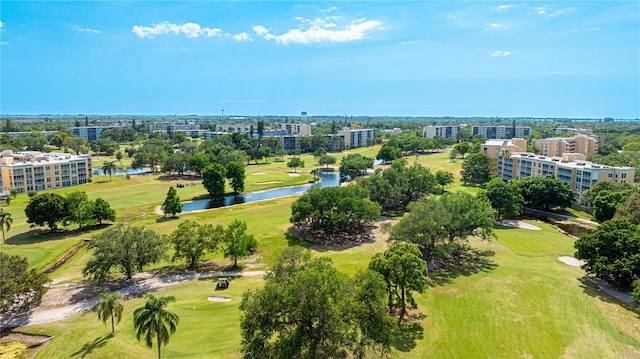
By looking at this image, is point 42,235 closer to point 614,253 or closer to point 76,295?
point 76,295

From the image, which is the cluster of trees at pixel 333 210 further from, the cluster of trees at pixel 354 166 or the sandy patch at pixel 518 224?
the cluster of trees at pixel 354 166

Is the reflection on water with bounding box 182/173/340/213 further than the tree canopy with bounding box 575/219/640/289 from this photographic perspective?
Yes

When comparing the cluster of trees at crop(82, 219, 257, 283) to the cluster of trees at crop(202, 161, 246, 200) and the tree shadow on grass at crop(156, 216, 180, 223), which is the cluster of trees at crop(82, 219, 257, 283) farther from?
the cluster of trees at crop(202, 161, 246, 200)

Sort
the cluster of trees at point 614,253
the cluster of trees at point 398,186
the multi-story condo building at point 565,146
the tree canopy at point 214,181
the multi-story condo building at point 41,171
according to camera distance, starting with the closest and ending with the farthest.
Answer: the cluster of trees at point 614,253
the cluster of trees at point 398,186
the tree canopy at point 214,181
the multi-story condo building at point 41,171
the multi-story condo building at point 565,146

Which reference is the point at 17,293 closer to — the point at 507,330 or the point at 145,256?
the point at 145,256

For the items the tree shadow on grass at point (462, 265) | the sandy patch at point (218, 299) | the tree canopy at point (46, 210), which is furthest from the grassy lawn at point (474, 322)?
the tree canopy at point (46, 210)

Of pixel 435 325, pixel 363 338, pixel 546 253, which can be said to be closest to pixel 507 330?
pixel 435 325

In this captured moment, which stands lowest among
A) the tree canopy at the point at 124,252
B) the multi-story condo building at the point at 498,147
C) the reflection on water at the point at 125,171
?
the reflection on water at the point at 125,171

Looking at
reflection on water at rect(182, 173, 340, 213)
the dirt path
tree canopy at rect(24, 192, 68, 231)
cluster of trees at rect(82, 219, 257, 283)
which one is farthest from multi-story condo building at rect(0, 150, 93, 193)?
the dirt path
